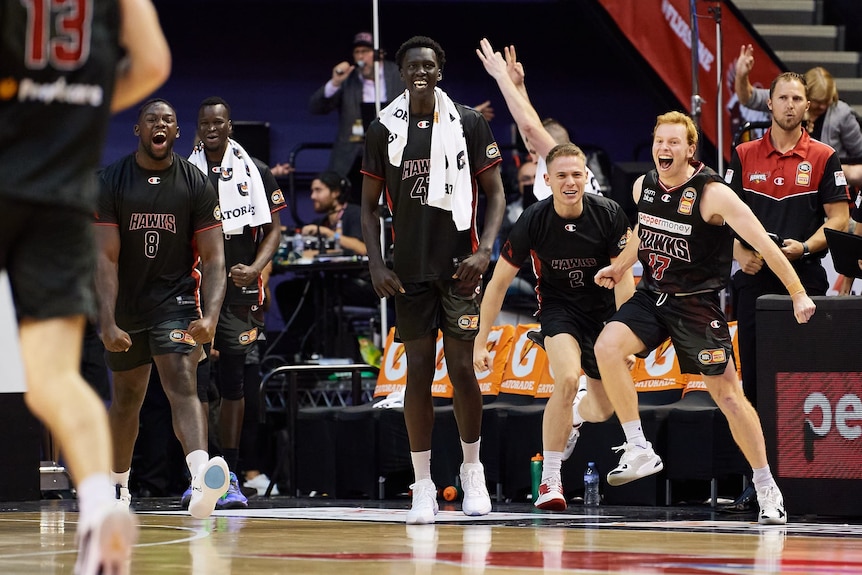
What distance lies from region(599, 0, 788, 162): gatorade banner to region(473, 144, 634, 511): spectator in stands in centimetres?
446

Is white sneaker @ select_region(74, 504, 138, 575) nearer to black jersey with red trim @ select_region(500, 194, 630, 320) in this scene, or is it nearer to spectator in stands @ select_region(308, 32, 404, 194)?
black jersey with red trim @ select_region(500, 194, 630, 320)

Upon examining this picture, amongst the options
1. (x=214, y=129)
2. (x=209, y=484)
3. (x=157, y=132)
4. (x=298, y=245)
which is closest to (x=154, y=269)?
(x=157, y=132)

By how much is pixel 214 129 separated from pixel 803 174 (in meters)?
3.74

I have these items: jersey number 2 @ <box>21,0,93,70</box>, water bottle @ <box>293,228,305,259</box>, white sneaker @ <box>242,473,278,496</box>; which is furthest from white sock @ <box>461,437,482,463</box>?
water bottle @ <box>293,228,305,259</box>

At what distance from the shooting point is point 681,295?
7.24 m

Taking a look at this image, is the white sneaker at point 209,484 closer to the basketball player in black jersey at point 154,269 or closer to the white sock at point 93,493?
the basketball player in black jersey at point 154,269

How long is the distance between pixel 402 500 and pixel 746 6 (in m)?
7.09

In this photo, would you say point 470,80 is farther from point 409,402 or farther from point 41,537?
point 41,537

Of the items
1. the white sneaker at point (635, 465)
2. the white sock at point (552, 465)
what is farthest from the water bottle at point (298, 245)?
the white sneaker at point (635, 465)

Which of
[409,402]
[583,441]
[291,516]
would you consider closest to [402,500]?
[583,441]

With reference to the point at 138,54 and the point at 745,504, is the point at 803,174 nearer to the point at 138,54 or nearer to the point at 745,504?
the point at 745,504

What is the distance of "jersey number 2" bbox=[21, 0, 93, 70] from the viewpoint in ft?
11.0

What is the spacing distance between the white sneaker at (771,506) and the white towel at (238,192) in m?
3.84

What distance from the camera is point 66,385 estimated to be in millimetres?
3277
